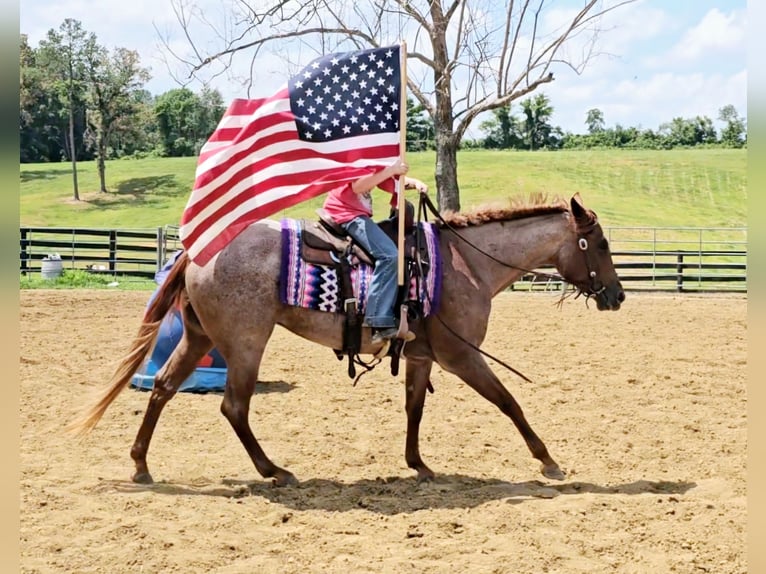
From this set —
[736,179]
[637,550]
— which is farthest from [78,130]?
[637,550]

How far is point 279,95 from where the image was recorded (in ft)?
19.3

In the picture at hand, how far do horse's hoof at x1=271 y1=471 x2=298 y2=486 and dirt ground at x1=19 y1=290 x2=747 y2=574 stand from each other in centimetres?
9

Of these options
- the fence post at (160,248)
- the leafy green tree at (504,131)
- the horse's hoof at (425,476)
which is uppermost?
the leafy green tree at (504,131)

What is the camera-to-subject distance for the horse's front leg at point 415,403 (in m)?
6.14

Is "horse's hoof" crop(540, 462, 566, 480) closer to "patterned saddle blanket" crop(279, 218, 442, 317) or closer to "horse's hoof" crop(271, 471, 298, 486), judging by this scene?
"patterned saddle blanket" crop(279, 218, 442, 317)

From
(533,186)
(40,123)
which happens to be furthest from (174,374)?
(40,123)

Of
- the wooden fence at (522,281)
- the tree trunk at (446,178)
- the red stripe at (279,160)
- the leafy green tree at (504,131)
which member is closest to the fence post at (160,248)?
the wooden fence at (522,281)

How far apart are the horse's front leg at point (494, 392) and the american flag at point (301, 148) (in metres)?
1.57

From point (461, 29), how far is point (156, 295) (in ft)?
33.8

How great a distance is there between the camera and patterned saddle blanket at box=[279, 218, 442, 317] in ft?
18.9

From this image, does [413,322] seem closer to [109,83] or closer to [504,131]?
[109,83]

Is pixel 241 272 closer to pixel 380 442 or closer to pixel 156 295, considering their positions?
pixel 156 295

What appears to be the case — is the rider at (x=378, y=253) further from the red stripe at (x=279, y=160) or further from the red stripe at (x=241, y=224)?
the red stripe at (x=241, y=224)

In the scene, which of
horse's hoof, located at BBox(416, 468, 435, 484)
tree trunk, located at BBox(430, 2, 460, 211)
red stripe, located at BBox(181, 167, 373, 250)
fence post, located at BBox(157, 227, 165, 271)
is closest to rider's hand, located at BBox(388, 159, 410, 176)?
red stripe, located at BBox(181, 167, 373, 250)
